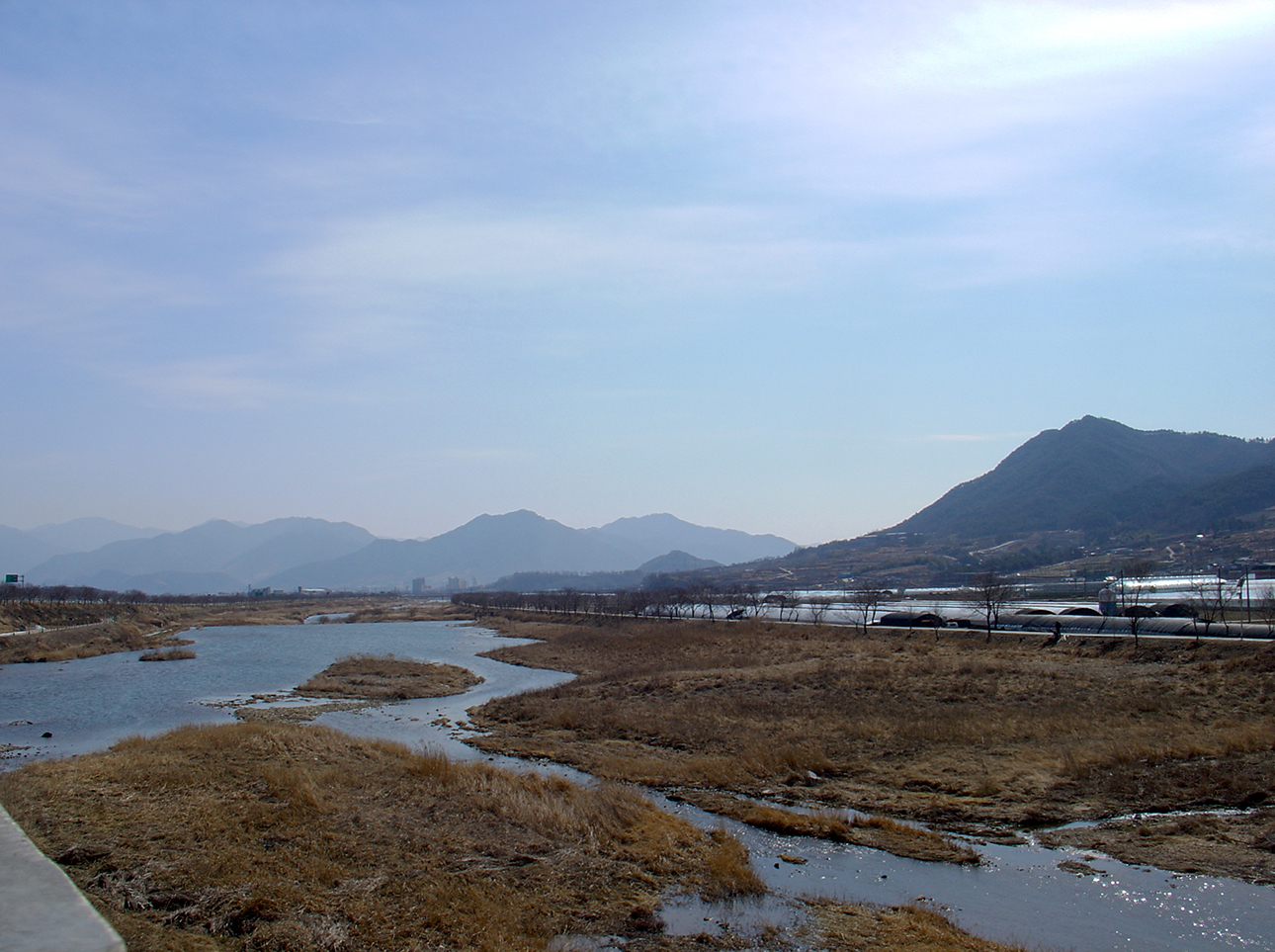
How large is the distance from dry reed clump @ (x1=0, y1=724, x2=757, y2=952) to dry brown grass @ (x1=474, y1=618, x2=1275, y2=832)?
23.5 ft

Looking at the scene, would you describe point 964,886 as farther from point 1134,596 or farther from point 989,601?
point 1134,596

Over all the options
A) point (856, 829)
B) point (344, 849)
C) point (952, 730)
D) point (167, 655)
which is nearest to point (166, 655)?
point (167, 655)

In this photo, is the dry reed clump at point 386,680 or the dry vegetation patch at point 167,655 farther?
the dry vegetation patch at point 167,655

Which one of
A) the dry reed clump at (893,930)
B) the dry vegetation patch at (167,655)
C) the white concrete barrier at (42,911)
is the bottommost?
the dry vegetation patch at (167,655)

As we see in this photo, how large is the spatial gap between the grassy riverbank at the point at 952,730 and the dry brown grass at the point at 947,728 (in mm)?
97

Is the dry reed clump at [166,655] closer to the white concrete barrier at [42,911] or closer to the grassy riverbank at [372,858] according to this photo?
the grassy riverbank at [372,858]

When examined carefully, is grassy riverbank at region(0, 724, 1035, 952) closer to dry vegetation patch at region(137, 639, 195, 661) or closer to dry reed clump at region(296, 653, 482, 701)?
dry reed clump at region(296, 653, 482, 701)

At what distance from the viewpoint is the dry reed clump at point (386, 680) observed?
53.5 meters

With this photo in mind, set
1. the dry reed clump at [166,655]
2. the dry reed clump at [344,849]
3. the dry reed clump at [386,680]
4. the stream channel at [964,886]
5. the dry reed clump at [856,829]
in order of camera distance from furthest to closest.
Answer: the dry reed clump at [166,655] → the dry reed clump at [386,680] → the dry reed clump at [856,829] → the stream channel at [964,886] → the dry reed clump at [344,849]

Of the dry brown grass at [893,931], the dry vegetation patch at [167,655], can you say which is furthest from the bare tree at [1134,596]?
the dry vegetation patch at [167,655]

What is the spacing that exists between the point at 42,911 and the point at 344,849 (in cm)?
628

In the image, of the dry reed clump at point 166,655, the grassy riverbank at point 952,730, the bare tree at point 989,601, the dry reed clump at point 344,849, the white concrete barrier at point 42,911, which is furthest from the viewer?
the dry reed clump at point 166,655

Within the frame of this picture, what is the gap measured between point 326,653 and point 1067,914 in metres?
84.1

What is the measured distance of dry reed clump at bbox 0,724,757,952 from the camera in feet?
42.3
